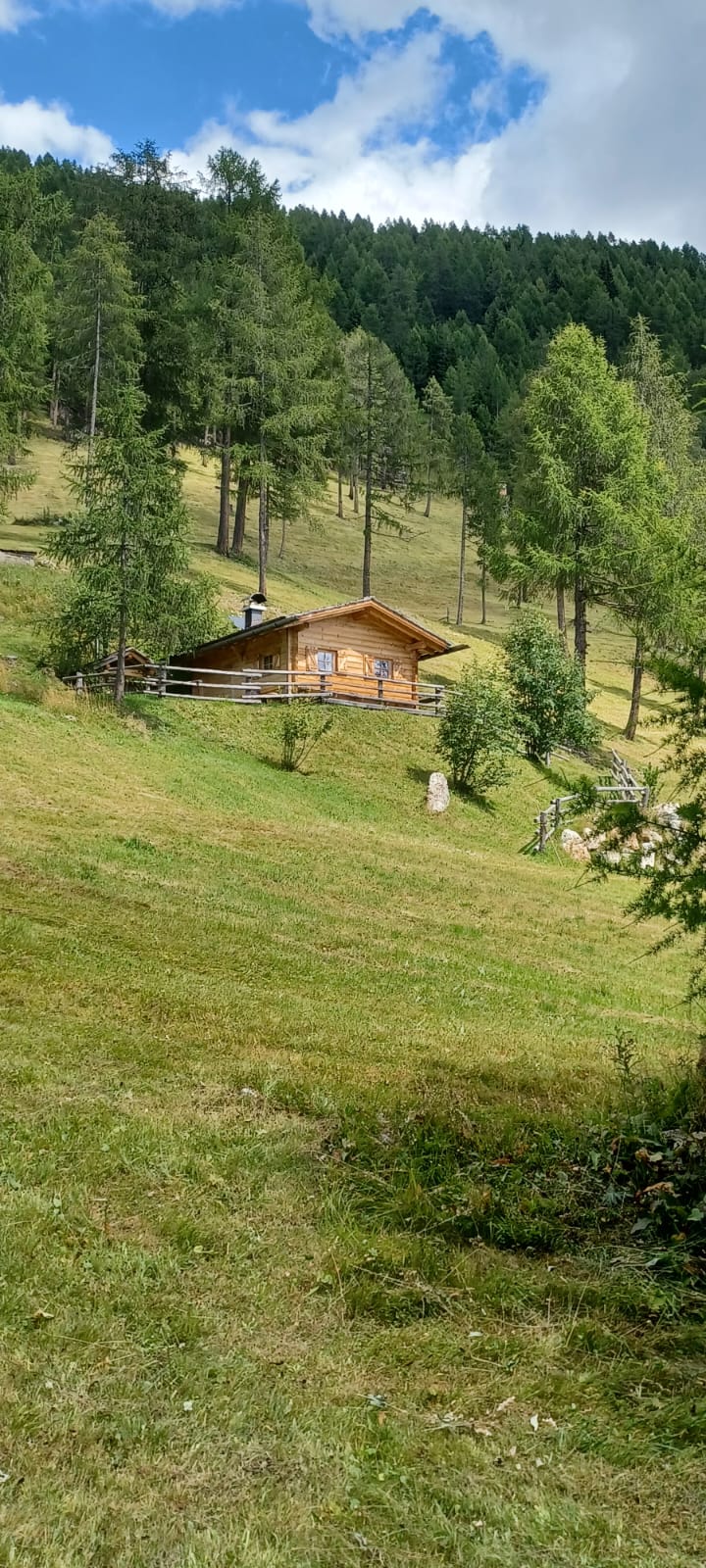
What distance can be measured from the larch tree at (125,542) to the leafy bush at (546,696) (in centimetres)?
1077

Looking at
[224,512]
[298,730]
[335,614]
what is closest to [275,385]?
[224,512]

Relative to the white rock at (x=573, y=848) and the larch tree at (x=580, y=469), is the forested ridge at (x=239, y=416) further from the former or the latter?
the white rock at (x=573, y=848)

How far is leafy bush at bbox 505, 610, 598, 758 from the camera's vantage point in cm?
3059

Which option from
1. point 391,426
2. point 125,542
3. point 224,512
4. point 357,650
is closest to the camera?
point 125,542

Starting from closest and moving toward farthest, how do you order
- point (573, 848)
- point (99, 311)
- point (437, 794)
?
1. point (573, 848)
2. point (437, 794)
3. point (99, 311)

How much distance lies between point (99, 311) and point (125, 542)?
2640 centimetres

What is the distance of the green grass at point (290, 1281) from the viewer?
3428 millimetres

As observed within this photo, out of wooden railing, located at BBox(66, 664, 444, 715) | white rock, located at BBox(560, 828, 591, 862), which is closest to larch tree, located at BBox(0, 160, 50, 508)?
wooden railing, located at BBox(66, 664, 444, 715)

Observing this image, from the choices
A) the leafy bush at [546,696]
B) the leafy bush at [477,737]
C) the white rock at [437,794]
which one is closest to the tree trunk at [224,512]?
the leafy bush at [546,696]

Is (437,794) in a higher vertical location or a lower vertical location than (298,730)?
lower

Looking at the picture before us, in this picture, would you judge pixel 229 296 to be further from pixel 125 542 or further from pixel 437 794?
pixel 437 794

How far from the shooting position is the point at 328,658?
1344 inches

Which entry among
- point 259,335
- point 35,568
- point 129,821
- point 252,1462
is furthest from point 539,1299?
point 259,335

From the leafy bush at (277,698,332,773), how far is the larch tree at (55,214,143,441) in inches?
908
